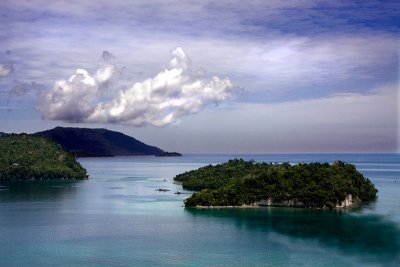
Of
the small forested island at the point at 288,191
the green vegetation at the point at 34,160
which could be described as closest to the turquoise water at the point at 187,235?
the small forested island at the point at 288,191

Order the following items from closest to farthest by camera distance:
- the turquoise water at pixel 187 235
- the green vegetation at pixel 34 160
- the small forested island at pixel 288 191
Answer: the turquoise water at pixel 187 235 < the small forested island at pixel 288 191 < the green vegetation at pixel 34 160

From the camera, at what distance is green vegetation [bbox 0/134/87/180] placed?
121250 mm

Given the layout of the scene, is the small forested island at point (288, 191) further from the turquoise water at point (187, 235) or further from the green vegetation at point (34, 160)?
the green vegetation at point (34, 160)

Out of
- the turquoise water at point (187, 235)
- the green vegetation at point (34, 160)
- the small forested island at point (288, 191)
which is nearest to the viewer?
the turquoise water at point (187, 235)

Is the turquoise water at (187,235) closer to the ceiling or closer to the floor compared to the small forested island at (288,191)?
closer to the floor

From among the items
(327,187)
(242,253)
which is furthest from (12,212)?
(327,187)

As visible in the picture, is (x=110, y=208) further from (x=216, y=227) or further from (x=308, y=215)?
(x=308, y=215)

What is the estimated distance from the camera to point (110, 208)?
2697 inches

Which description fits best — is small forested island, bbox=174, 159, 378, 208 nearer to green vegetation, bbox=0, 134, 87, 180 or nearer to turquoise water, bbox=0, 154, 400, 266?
turquoise water, bbox=0, 154, 400, 266

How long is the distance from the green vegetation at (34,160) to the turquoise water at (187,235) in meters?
46.9

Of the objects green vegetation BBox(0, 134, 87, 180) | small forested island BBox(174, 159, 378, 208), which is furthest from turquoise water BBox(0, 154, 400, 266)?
green vegetation BBox(0, 134, 87, 180)

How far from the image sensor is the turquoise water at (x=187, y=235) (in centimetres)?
3953

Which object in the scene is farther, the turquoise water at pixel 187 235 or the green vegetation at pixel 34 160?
the green vegetation at pixel 34 160

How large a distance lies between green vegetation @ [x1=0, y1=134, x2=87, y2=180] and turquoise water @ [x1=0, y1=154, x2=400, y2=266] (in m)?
46.9
